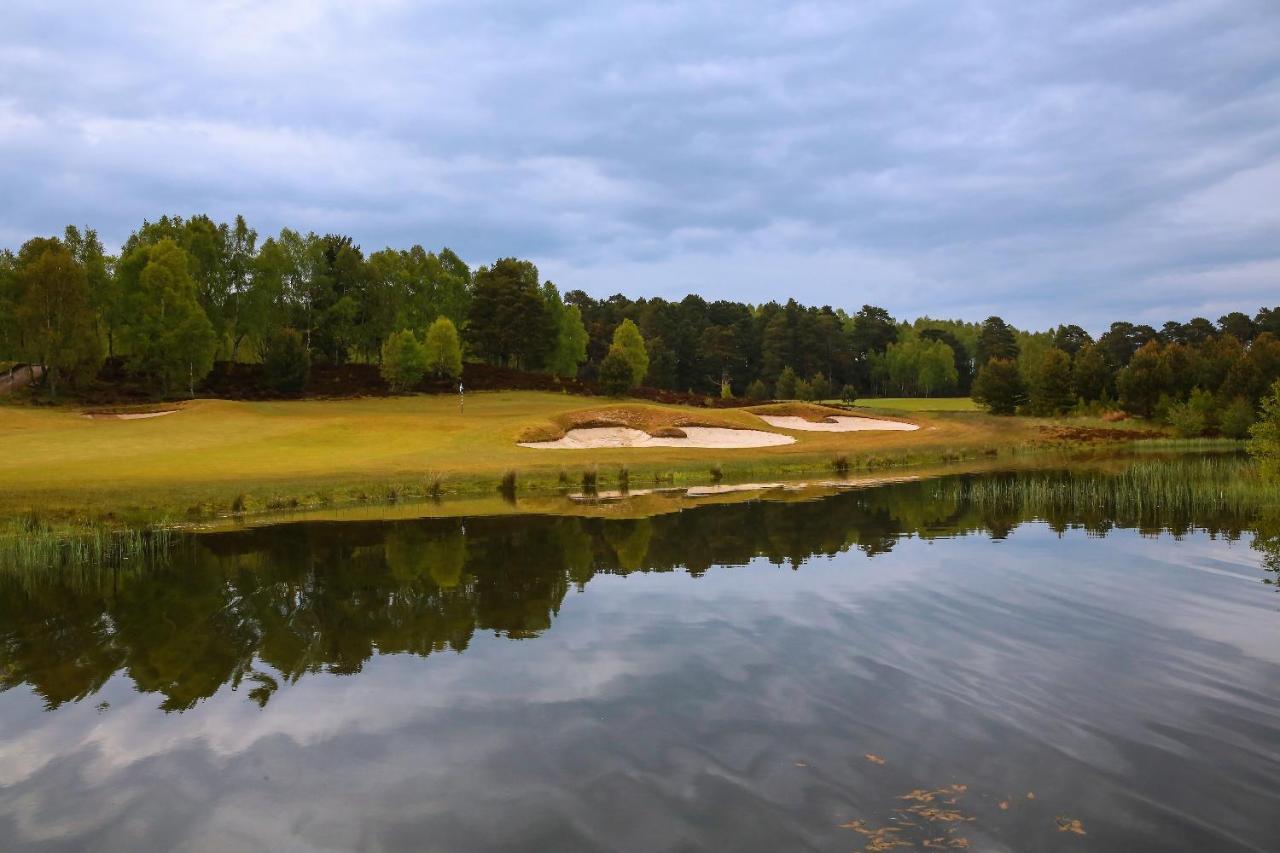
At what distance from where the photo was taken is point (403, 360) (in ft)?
261

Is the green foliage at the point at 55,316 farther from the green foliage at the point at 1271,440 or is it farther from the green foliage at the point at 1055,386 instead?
the green foliage at the point at 1055,386

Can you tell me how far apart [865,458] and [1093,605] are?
32.0 m

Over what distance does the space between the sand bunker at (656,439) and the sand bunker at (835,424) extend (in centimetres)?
625

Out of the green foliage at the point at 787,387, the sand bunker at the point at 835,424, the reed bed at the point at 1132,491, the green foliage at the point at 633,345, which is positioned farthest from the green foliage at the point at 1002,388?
the reed bed at the point at 1132,491

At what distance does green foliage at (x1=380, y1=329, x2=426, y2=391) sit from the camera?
261ft

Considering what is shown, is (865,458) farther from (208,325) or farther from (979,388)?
(208,325)

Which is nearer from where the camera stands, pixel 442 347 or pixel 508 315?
pixel 442 347

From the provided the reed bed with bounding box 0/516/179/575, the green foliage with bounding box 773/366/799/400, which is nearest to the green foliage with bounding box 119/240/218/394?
the reed bed with bounding box 0/516/179/575

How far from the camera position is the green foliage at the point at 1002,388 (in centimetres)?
8756

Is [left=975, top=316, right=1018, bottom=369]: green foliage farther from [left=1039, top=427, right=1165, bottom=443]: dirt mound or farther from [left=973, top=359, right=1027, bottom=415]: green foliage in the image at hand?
[left=1039, top=427, right=1165, bottom=443]: dirt mound

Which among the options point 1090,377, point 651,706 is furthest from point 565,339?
point 651,706

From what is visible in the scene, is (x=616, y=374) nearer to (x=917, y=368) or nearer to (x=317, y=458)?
(x=317, y=458)

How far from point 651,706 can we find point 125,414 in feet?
200

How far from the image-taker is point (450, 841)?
718 centimetres
